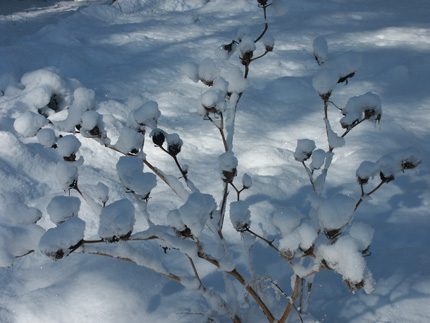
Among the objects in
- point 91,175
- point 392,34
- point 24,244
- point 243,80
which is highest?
point 243,80

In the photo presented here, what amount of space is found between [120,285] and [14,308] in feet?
1.08

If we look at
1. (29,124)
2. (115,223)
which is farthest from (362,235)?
(29,124)

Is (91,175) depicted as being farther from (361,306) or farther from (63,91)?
(361,306)

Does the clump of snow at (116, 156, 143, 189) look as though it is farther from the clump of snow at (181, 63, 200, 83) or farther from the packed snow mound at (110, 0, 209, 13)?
the packed snow mound at (110, 0, 209, 13)

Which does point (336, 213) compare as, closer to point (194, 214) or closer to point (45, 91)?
point (194, 214)

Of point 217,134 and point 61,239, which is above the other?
point 61,239

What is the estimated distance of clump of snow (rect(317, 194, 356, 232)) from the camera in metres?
0.65

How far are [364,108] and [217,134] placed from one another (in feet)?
5.00

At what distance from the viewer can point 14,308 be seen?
1154 millimetres

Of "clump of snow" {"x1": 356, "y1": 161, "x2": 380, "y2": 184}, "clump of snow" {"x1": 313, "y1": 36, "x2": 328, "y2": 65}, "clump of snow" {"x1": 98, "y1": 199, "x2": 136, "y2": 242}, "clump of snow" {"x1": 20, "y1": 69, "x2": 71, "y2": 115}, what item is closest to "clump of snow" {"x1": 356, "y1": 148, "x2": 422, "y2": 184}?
"clump of snow" {"x1": 356, "y1": 161, "x2": 380, "y2": 184}

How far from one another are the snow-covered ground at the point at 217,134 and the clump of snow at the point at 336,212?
0.55 metres

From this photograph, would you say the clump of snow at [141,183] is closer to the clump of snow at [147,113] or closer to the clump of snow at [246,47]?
the clump of snow at [147,113]

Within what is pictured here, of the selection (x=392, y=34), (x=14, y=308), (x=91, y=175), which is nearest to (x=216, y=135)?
(x=91, y=175)

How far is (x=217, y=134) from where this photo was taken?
243 centimetres
